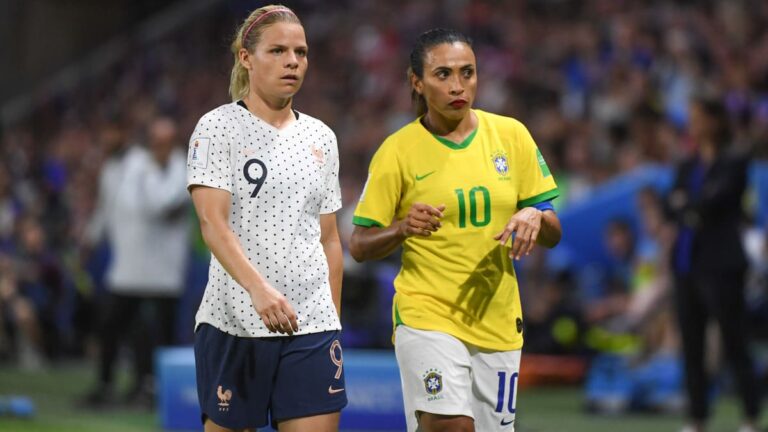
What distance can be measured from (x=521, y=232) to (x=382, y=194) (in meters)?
0.71

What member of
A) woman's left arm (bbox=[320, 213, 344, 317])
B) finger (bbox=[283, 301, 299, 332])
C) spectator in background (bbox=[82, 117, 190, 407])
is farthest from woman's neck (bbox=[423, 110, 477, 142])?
spectator in background (bbox=[82, 117, 190, 407])

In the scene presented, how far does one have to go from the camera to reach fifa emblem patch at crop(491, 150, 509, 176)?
6.08 m

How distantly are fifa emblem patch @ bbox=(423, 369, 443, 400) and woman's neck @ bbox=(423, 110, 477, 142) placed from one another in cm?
102

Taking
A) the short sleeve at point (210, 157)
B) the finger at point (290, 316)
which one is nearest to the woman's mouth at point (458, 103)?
the short sleeve at point (210, 157)

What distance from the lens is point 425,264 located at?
6.07 metres

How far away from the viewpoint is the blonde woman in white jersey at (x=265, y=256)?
534 cm

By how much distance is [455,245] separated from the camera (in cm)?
601

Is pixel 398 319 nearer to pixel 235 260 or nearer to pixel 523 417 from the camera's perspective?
pixel 235 260

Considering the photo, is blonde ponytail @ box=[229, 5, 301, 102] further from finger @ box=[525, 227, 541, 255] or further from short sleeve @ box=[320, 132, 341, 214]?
finger @ box=[525, 227, 541, 255]

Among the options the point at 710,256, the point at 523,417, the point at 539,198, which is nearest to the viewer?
the point at 539,198

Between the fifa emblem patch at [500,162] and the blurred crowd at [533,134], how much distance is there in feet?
13.8

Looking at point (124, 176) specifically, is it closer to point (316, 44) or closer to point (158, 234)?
point (158, 234)

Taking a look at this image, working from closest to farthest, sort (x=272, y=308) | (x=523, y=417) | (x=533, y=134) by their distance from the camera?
(x=272, y=308)
(x=523, y=417)
(x=533, y=134)

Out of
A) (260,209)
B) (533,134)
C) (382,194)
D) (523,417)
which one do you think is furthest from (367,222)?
(533,134)
